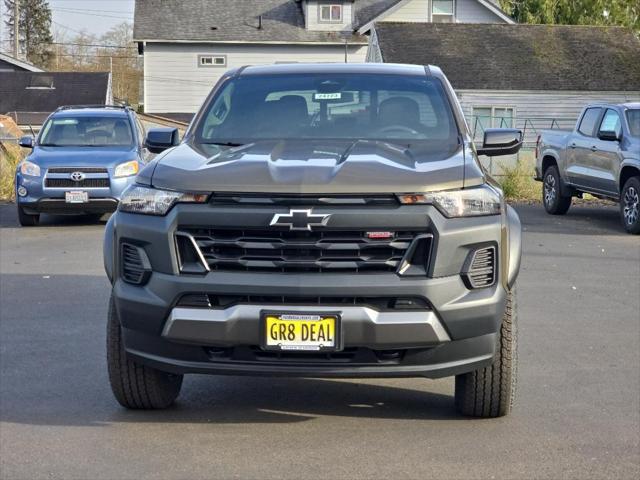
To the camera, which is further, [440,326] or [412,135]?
[412,135]

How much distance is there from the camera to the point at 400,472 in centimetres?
541

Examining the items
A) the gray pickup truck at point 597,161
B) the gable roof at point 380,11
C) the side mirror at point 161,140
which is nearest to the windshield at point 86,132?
the gray pickup truck at point 597,161

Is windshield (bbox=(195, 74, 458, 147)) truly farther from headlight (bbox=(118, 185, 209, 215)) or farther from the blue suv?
the blue suv

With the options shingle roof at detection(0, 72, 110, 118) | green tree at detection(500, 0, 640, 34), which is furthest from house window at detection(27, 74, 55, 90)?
green tree at detection(500, 0, 640, 34)

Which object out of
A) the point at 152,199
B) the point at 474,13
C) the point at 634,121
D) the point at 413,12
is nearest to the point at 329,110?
the point at 152,199

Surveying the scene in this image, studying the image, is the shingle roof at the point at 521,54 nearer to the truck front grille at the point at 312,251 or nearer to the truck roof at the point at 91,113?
the truck roof at the point at 91,113

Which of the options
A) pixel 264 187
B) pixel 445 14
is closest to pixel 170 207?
pixel 264 187

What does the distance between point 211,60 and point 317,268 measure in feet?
163

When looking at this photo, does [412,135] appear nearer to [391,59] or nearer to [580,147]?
[580,147]

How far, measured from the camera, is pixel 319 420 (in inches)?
249

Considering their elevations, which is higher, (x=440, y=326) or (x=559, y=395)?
(x=440, y=326)

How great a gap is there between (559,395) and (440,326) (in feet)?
5.75

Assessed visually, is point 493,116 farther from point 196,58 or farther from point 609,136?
point 609,136

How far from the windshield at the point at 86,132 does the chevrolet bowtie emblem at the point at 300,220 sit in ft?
43.0
